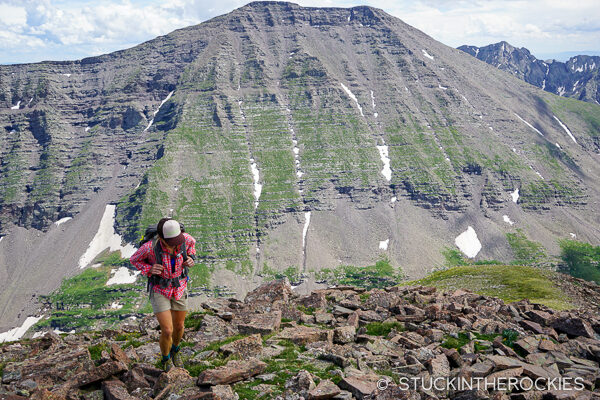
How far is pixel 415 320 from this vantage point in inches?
895

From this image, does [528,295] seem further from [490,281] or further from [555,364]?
[555,364]

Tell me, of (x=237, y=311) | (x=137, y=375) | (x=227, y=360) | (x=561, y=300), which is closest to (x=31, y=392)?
(x=137, y=375)

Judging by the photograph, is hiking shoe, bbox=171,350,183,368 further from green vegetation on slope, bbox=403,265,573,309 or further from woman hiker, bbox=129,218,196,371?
green vegetation on slope, bbox=403,265,573,309

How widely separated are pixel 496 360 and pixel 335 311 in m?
10.5

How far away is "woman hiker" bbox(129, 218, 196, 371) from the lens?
1476cm

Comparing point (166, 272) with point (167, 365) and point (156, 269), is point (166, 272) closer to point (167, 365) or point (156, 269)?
point (156, 269)

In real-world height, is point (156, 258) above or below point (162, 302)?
above

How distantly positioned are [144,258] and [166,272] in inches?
36.1

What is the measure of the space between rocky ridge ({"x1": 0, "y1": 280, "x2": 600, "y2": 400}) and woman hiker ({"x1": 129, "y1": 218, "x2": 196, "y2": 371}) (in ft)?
3.92

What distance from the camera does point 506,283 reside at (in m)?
51.6

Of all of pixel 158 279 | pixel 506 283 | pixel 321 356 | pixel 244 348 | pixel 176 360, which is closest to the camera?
pixel 158 279

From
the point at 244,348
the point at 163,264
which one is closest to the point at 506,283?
the point at 244,348
